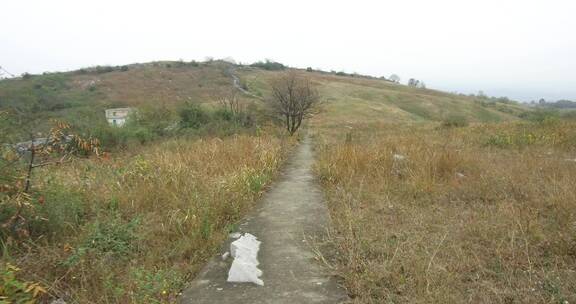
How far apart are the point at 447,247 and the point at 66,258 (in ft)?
11.5

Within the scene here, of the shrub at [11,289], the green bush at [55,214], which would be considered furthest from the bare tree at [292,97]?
the shrub at [11,289]

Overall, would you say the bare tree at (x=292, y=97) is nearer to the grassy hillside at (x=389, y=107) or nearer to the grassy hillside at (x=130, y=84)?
the grassy hillside at (x=389, y=107)

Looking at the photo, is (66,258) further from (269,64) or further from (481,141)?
(269,64)

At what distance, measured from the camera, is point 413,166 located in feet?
22.4

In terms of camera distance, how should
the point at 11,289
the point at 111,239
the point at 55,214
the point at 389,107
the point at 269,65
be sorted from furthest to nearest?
the point at 269,65, the point at 389,107, the point at 55,214, the point at 111,239, the point at 11,289

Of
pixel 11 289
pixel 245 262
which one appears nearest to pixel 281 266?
pixel 245 262

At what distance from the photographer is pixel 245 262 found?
3268mm

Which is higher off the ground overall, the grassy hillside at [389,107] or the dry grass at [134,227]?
the dry grass at [134,227]

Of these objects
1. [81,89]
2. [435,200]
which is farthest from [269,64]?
[435,200]

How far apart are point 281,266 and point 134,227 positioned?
1.69 metres

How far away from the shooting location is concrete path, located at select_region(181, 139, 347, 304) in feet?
9.33

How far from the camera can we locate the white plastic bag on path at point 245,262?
308 centimetres

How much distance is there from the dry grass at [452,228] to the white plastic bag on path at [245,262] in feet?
2.45

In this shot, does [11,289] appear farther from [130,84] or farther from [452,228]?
[130,84]
